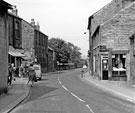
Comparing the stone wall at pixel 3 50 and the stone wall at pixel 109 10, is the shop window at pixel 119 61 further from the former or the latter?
the stone wall at pixel 3 50

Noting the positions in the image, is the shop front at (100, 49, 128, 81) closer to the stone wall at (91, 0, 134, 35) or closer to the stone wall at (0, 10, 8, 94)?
the stone wall at (91, 0, 134, 35)

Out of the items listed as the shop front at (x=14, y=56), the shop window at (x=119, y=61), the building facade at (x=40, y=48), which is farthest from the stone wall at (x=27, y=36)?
the shop window at (x=119, y=61)

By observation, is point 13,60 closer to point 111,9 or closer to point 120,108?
point 111,9

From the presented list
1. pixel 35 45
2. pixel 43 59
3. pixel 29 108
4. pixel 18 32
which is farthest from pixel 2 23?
pixel 43 59

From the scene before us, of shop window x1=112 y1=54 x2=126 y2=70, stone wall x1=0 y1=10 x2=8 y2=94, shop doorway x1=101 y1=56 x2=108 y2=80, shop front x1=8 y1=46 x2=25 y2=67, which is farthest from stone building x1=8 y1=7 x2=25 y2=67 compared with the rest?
stone wall x1=0 y1=10 x2=8 y2=94

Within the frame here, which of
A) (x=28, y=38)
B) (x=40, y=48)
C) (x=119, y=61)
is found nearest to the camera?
(x=119, y=61)

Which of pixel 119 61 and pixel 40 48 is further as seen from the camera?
pixel 40 48

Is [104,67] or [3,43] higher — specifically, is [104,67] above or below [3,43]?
below

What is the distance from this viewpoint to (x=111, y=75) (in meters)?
30.0

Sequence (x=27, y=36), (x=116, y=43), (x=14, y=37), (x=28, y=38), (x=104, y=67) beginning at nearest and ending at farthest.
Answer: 1. (x=116, y=43)
2. (x=104, y=67)
3. (x=14, y=37)
4. (x=28, y=38)
5. (x=27, y=36)

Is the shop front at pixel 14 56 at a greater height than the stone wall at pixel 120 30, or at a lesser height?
lesser

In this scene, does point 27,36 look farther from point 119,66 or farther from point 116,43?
point 119,66

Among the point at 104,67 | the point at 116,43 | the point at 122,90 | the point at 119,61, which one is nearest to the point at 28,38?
the point at 104,67

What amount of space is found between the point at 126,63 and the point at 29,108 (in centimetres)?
1994
